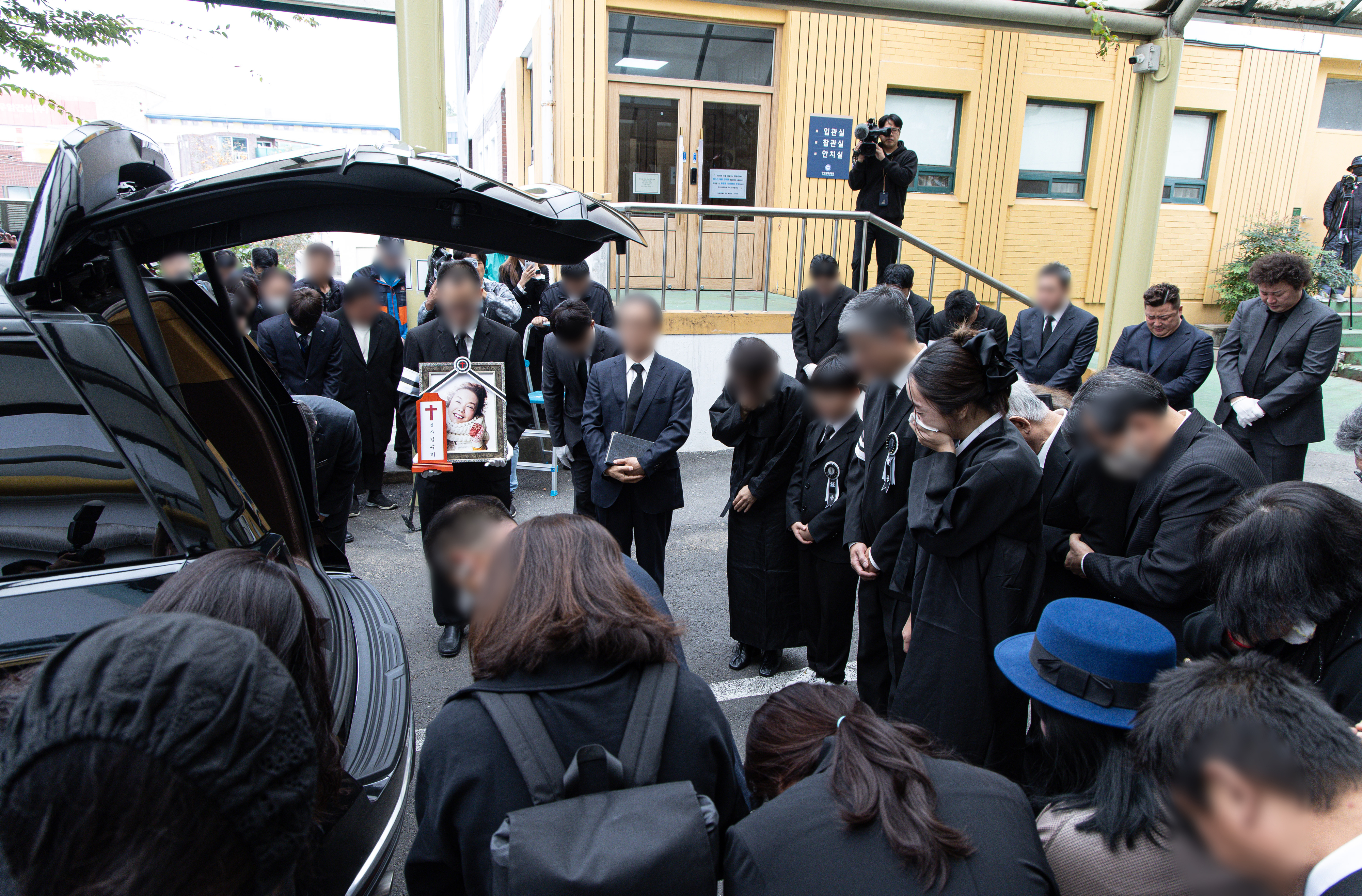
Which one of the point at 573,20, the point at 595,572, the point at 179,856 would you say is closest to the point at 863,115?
the point at 573,20

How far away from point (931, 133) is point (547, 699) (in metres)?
11.8

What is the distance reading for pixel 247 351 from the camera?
301 cm

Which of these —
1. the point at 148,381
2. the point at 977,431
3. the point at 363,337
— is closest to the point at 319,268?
the point at 363,337

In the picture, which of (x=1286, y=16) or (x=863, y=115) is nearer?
(x=1286, y=16)

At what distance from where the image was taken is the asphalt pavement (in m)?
3.84

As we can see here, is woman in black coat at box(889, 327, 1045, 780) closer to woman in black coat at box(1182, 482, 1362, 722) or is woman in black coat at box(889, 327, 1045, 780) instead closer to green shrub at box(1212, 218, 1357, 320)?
woman in black coat at box(1182, 482, 1362, 722)

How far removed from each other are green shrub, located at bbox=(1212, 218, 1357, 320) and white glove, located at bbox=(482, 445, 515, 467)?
11931 millimetres


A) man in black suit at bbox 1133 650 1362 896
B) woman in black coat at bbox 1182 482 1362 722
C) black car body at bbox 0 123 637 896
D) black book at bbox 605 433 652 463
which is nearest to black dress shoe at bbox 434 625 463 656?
black book at bbox 605 433 652 463

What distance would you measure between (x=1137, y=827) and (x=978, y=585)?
1.11m

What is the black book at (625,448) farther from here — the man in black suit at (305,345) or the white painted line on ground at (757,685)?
the man in black suit at (305,345)

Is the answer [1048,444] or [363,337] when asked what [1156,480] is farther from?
[363,337]

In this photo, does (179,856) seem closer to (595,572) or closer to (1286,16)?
(595,572)

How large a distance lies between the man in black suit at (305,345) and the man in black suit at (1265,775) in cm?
589

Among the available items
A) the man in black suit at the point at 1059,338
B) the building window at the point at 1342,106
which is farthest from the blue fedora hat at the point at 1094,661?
the building window at the point at 1342,106
